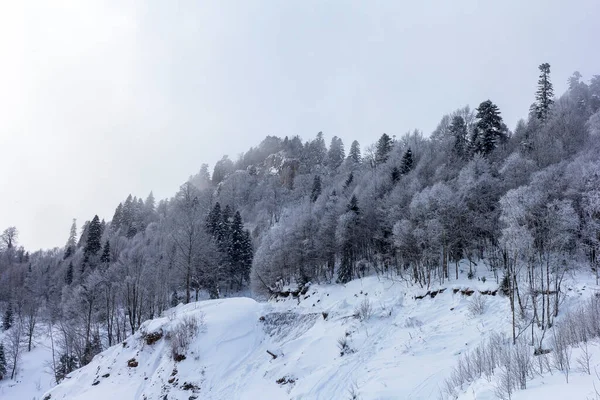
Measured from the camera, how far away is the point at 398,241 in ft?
102

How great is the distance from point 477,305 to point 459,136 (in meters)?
51.4

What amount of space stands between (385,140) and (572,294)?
6620 centimetres

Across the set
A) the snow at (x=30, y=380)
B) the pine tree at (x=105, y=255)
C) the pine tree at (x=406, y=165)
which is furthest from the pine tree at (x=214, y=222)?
the pine tree at (x=406, y=165)

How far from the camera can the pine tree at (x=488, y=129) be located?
46378 mm

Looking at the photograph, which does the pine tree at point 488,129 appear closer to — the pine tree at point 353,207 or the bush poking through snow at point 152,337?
the pine tree at point 353,207

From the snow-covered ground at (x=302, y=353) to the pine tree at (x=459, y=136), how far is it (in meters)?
39.0

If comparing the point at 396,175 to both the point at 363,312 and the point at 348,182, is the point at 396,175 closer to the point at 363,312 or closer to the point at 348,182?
the point at 348,182

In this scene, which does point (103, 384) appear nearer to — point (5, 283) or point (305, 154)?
point (5, 283)

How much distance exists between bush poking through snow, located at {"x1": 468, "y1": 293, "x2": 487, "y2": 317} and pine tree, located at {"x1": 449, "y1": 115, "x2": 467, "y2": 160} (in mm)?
39592

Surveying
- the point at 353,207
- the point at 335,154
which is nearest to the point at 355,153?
the point at 335,154

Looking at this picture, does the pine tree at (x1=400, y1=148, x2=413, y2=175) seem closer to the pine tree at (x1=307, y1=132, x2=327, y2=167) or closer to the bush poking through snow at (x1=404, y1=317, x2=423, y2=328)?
the bush poking through snow at (x1=404, y1=317, x2=423, y2=328)

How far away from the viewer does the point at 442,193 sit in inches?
1248

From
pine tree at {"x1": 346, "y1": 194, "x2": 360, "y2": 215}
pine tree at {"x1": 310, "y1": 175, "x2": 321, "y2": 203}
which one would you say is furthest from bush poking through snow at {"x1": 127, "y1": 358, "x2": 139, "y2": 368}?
pine tree at {"x1": 310, "y1": 175, "x2": 321, "y2": 203}

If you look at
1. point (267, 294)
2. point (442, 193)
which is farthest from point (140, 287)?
point (442, 193)
